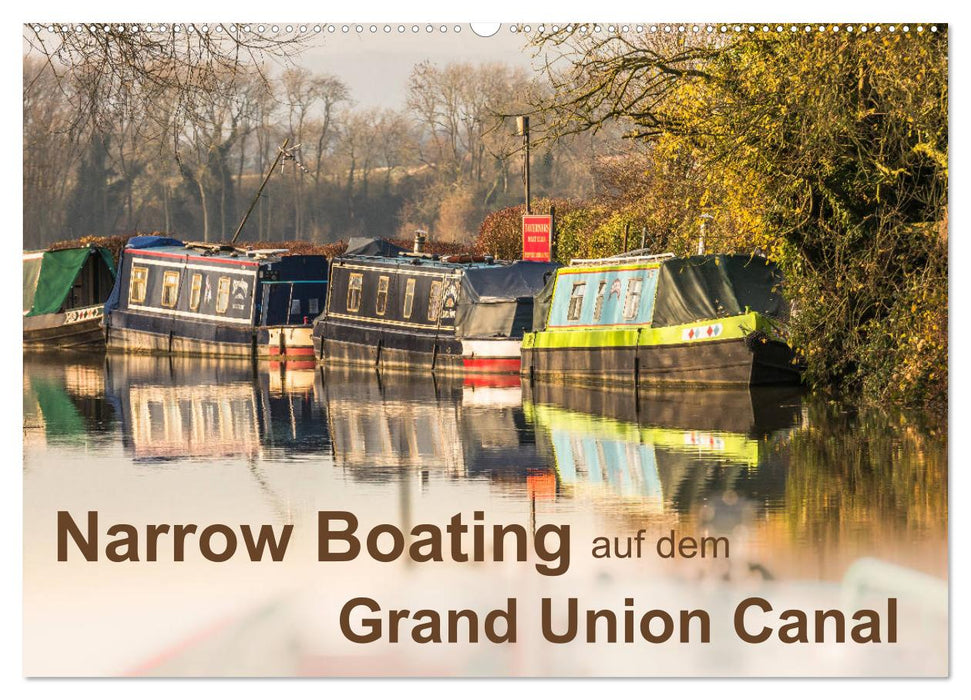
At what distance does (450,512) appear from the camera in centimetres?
1165

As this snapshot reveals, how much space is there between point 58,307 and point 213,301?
4.82m

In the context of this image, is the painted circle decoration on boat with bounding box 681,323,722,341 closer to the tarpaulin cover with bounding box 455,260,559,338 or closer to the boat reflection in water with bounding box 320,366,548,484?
the boat reflection in water with bounding box 320,366,548,484

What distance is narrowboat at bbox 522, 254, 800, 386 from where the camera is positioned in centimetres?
2242

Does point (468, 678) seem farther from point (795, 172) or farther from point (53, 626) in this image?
point (795, 172)

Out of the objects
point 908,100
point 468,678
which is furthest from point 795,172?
point 468,678

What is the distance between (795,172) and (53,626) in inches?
467

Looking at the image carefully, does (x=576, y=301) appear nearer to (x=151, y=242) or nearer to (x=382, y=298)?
(x=382, y=298)

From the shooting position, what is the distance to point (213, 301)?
3584 centimetres

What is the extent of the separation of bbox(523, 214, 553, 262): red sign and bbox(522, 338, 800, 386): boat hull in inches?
259

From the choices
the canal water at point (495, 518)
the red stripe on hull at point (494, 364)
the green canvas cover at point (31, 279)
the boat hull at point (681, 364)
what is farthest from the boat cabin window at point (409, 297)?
the green canvas cover at point (31, 279)

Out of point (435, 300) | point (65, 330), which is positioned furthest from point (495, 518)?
point (65, 330)

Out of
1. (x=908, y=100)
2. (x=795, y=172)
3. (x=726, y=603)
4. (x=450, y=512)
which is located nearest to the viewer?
(x=726, y=603)

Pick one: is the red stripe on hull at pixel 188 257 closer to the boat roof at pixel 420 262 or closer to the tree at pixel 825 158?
the boat roof at pixel 420 262

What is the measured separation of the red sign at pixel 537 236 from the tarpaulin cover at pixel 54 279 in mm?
12056
